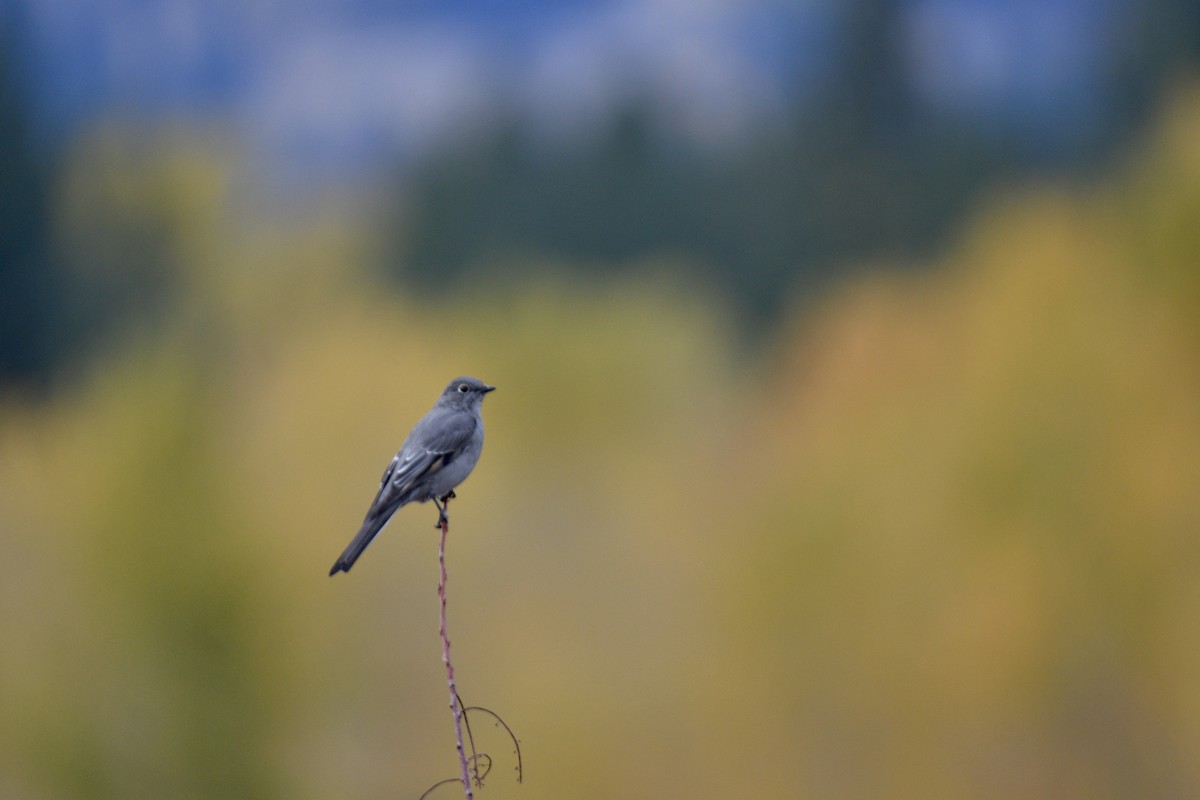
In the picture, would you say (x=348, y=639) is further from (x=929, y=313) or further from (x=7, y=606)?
(x=929, y=313)

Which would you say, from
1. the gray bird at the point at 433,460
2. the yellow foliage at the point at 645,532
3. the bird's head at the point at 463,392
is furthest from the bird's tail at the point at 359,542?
the yellow foliage at the point at 645,532

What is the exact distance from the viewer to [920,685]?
3.48 meters

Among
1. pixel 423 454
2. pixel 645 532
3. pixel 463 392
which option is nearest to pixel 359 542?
pixel 423 454

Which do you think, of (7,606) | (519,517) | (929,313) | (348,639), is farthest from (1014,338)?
(7,606)

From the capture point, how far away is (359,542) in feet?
6.30

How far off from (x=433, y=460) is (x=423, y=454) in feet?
0.07

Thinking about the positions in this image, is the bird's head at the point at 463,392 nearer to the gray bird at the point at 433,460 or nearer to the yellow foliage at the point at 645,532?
the gray bird at the point at 433,460

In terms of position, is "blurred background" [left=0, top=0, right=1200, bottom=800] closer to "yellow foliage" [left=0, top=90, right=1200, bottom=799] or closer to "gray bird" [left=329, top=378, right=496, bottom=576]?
"yellow foliage" [left=0, top=90, right=1200, bottom=799]

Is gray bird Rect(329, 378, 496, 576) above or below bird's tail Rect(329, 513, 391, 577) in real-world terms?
above

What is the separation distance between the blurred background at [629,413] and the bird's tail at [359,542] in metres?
1.56

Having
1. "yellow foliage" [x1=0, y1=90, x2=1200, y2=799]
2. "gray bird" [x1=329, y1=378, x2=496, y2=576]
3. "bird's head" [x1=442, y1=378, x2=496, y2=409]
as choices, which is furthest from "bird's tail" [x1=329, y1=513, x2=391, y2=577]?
"yellow foliage" [x1=0, y1=90, x2=1200, y2=799]

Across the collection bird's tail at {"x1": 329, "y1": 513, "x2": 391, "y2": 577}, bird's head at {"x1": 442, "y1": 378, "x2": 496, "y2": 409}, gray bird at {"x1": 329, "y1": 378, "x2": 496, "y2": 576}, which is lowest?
bird's tail at {"x1": 329, "y1": 513, "x2": 391, "y2": 577}

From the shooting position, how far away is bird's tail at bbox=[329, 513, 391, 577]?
5.92 ft

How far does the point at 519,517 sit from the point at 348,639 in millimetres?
671
